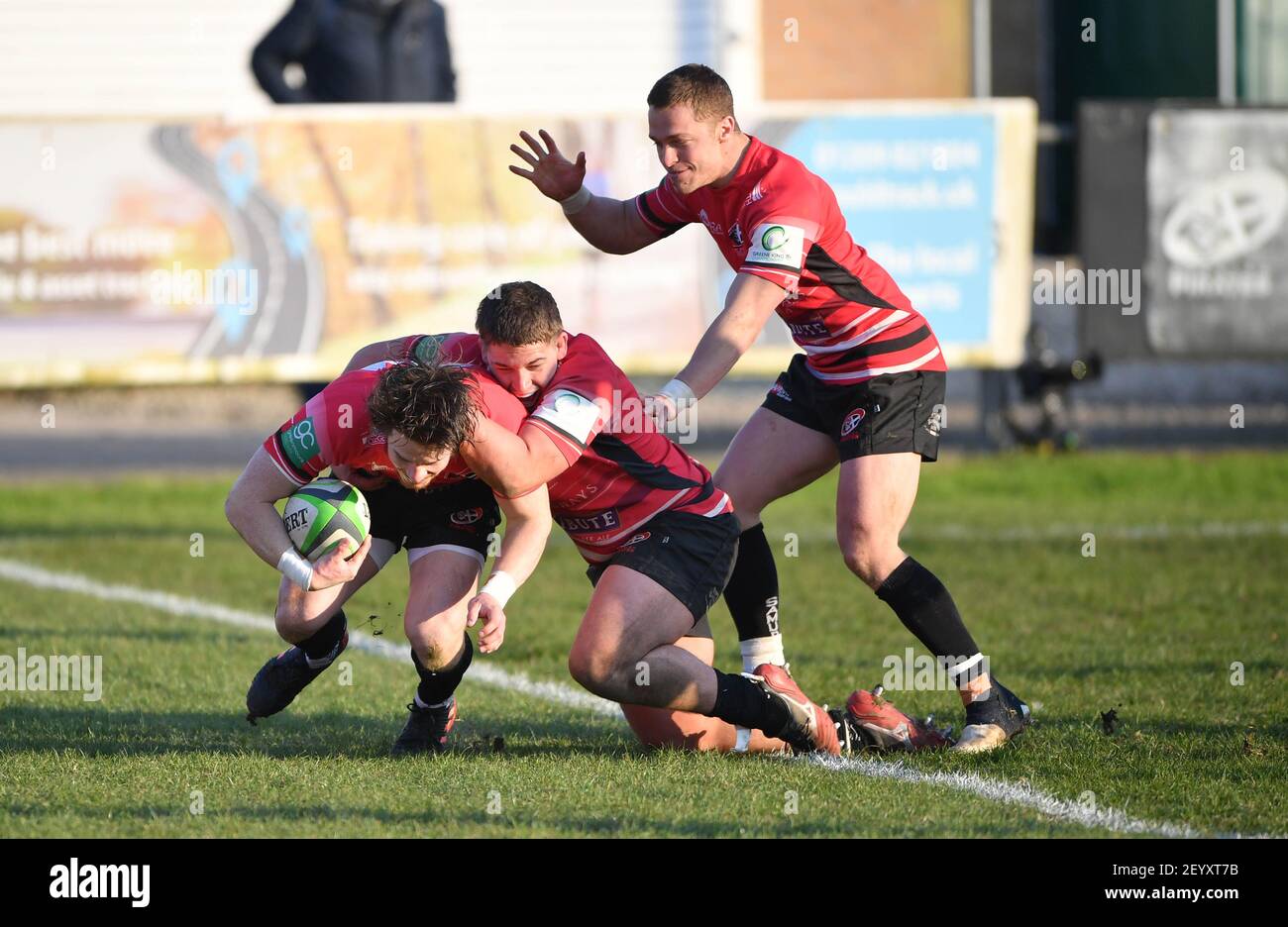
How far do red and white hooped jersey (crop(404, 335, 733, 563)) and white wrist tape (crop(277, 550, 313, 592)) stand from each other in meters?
0.78

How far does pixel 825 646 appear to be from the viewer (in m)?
7.50

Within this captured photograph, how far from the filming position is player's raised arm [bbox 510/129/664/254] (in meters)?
6.16

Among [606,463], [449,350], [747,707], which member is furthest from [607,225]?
[747,707]

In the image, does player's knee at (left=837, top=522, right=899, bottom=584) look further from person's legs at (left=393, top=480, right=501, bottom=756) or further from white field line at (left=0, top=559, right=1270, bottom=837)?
person's legs at (left=393, top=480, right=501, bottom=756)

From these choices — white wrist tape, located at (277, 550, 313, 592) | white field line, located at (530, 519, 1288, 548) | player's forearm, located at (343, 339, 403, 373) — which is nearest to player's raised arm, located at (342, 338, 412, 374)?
player's forearm, located at (343, 339, 403, 373)

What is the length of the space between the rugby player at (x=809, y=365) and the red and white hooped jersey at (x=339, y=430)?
2.05 feet

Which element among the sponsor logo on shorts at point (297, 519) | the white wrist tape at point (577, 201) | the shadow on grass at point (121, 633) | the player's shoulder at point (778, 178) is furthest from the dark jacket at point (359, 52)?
the sponsor logo on shorts at point (297, 519)

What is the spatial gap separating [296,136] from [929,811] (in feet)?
26.5

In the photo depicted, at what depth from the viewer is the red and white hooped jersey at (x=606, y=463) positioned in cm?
522

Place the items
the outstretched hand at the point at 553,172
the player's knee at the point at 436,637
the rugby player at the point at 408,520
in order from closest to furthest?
the rugby player at the point at 408,520, the player's knee at the point at 436,637, the outstretched hand at the point at 553,172

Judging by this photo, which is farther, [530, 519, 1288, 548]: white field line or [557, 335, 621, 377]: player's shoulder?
[530, 519, 1288, 548]: white field line

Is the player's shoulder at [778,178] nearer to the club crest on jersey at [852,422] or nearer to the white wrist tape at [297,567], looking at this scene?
the club crest on jersey at [852,422]
